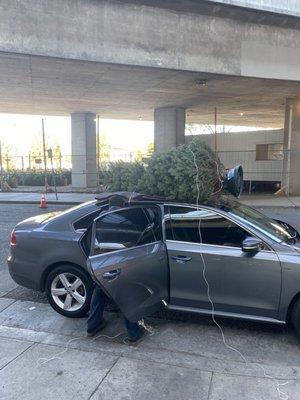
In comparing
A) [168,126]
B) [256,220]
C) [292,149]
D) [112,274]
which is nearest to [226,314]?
[256,220]

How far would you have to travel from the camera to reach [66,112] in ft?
69.6

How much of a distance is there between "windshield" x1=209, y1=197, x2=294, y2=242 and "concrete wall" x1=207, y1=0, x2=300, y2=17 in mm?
7684

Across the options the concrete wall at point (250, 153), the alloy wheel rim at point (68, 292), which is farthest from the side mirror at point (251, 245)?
the concrete wall at point (250, 153)

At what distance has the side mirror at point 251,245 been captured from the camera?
12.4 feet

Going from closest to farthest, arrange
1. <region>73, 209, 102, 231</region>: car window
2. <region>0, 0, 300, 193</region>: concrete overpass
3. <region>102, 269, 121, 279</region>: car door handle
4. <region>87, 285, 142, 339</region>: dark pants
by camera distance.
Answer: <region>102, 269, 121, 279</region>: car door handle, <region>87, 285, 142, 339</region>: dark pants, <region>73, 209, 102, 231</region>: car window, <region>0, 0, 300, 193</region>: concrete overpass

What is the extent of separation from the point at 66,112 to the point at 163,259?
18.6 m

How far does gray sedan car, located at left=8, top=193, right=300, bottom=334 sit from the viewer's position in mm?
3771

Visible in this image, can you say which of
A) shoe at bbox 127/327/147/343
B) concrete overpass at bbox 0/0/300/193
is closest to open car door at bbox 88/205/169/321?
shoe at bbox 127/327/147/343

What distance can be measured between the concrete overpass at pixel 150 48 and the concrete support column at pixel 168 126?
3.71 metres

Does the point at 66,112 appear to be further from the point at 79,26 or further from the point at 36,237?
the point at 36,237

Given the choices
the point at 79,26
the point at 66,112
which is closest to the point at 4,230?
the point at 79,26

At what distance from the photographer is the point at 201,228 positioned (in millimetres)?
4152

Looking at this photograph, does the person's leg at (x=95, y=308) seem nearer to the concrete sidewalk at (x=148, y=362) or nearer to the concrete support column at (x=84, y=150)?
the concrete sidewalk at (x=148, y=362)

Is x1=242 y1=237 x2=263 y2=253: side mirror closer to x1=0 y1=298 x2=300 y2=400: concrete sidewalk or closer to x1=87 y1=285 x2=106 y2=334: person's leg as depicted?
x1=0 y1=298 x2=300 y2=400: concrete sidewalk
